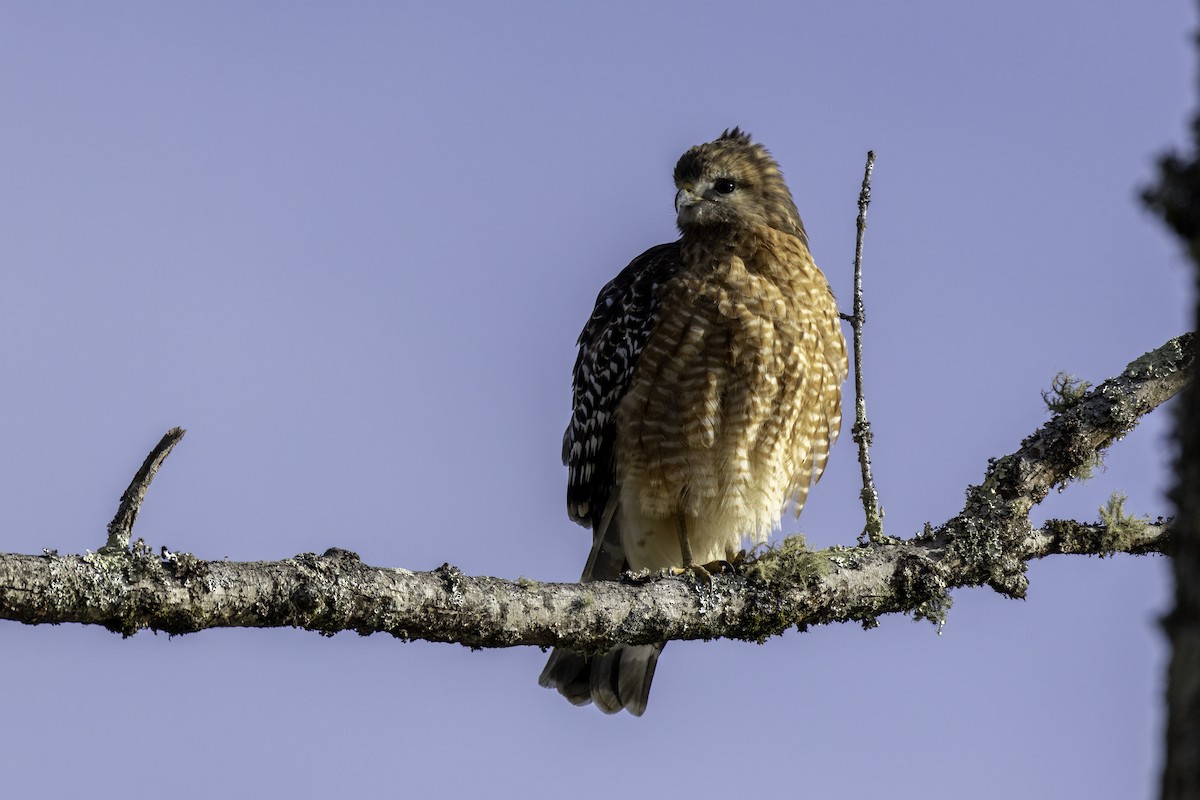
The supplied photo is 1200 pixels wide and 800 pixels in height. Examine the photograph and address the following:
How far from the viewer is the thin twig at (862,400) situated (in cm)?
618

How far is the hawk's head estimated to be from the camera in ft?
27.6

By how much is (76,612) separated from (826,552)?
3452 mm

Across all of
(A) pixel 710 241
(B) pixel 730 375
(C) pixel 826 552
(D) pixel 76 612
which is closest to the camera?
(D) pixel 76 612

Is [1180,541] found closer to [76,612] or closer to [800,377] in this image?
Result: [76,612]

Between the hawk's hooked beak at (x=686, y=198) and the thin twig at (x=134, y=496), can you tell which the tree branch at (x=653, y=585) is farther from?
the hawk's hooked beak at (x=686, y=198)

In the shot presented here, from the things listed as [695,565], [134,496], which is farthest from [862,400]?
[134,496]

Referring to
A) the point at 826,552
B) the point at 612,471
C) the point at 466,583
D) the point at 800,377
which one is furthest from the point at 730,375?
the point at 466,583

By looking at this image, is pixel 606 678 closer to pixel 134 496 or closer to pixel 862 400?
pixel 862 400

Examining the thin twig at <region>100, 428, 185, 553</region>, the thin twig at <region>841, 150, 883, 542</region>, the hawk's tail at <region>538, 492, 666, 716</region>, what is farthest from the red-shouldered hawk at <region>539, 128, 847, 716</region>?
the thin twig at <region>100, 428, 185, 553</region>

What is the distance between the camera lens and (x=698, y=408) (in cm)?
759

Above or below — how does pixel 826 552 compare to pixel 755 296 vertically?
below

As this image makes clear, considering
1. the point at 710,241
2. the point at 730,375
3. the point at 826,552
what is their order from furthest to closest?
the point at 710,241 < the point at 730,375 < the point at 826,552

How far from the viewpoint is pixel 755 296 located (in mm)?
7770

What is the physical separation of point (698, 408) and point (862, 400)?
1495 mm
